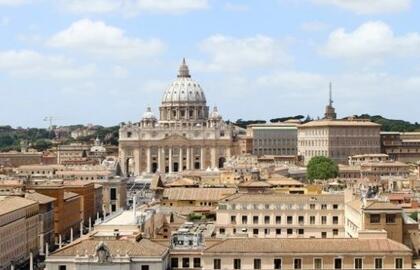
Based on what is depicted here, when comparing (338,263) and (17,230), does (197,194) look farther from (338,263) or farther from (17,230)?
(338,263)

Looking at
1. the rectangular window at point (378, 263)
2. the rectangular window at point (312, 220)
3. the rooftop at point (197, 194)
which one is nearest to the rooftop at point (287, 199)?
the rectangular window at point (312, 220)


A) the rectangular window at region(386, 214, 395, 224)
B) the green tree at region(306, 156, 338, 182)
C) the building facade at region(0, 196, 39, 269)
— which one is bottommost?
the building facade at region(0, 196, 39, 269)

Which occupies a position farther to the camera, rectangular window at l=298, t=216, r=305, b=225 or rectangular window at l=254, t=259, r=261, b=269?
rectangular window at l=298, t=216, r=305, b=225

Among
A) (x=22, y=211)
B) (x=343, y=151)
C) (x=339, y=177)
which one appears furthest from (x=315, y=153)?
(x=22, y=211)

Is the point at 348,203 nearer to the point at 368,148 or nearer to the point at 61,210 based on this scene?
the point at 61,210

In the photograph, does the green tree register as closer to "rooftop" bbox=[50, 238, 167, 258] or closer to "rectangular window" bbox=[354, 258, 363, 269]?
"rectangular window" bbox=[354, 258, 363, 269]

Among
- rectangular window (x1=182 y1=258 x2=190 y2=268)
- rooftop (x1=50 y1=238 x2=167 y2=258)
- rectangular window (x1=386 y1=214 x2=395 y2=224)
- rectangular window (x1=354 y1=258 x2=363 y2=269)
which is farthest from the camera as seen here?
rectangular window (x1=386 y1=214 x2=395 y2=224)

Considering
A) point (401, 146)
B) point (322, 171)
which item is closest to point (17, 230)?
point (322, 171)

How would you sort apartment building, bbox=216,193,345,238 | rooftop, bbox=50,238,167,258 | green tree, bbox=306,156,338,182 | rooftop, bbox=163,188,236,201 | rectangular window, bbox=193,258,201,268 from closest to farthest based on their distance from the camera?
rooftop, bbox=50,238,167,258, rectangular window, bbox=193,258,201,268, apartment building, bbox=216,193,345,238, rooftop, bbox=163,188,236,201, green tree, bbox=306,156,338,182

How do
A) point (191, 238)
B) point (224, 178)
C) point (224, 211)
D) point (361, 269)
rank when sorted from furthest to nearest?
1. point (224, 178)
2. point (224, 211)
3. point (191, 238)
4. point (361, 269)

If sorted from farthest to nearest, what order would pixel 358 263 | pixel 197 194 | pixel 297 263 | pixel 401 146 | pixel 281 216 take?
1. pixel 401 146
2. pixel 197 194
3. pixel 281 216
4. pixel 297 263
5. pixel 358 263

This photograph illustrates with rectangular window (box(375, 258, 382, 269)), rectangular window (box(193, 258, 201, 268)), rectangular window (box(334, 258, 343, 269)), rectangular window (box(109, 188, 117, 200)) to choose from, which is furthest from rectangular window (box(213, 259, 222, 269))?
rectangular window (box(109, 188, 117, 200))
